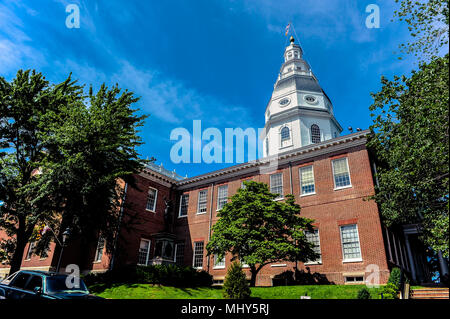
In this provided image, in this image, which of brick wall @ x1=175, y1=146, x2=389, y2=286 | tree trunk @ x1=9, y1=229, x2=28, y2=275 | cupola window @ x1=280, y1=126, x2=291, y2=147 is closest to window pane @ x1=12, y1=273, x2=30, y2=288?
tree trunk @ x1=9, y1=229, x2=28, y2=275

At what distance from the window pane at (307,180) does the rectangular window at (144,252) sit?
15.5m

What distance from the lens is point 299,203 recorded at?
23062mm

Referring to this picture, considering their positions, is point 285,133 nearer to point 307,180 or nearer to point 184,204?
point 307,180

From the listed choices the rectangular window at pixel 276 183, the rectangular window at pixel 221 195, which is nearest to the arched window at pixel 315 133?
the rectangular window at pixel 276 183

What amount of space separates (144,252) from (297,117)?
22793 millimetres

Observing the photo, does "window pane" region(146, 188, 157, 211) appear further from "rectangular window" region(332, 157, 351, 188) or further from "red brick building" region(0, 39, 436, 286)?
"rectangular window" region(332, 157, 351, 188)

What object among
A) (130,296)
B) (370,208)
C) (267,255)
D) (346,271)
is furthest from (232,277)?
(370,208)

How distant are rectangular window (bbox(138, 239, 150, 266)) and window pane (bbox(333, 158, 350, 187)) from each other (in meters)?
18.1

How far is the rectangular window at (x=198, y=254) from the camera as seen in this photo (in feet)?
87.7

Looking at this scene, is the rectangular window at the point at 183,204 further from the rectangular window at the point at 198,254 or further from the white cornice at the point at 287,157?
the rectangular window at the point at 198,254

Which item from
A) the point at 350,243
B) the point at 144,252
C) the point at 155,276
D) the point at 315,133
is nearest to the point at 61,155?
the point at 155,276

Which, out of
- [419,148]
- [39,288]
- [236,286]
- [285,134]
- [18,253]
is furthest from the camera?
[285,134]

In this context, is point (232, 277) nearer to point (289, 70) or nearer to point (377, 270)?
point (377, 270)

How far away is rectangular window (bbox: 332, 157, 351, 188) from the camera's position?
21.7m
